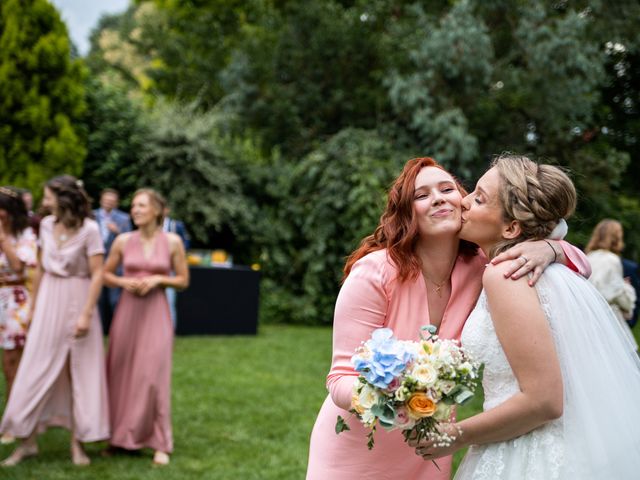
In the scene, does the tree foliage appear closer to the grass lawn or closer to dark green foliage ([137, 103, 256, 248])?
dark green foliage ([137, 103, 256, 248])

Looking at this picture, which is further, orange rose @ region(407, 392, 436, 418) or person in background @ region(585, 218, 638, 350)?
person in background @ region(585, 218, 638, 350)

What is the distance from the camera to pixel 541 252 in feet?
7.95

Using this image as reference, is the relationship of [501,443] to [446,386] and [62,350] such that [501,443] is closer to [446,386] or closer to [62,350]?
[446,386]

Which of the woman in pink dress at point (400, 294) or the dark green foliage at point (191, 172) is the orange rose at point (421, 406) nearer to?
the woman in pink dress at point (400, 294)

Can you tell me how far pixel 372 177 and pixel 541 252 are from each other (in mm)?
12278

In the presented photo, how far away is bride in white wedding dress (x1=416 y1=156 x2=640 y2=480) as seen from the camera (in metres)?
2.29

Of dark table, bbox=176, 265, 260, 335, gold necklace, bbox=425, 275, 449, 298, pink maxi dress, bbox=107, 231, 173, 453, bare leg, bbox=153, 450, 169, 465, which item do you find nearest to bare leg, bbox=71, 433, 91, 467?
pink maxi dress, bbox=107, 231, 173, 453

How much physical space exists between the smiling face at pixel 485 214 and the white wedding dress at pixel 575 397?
23 centimetres

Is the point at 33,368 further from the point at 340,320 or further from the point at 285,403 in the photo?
the point at 340,320

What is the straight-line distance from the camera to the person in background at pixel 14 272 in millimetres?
6582

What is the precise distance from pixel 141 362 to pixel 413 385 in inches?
179

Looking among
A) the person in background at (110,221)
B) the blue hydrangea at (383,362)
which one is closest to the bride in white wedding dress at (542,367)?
the blue hydrangea at (383,362)

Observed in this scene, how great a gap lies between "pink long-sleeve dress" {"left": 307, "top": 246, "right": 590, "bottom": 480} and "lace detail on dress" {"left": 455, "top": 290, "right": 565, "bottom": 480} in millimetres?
232

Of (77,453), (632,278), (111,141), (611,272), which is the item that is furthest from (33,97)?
(632,278)
